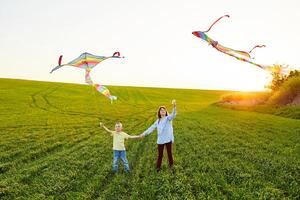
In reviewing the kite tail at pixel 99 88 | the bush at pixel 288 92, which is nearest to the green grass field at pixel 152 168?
the kite tail at pixel 99 88

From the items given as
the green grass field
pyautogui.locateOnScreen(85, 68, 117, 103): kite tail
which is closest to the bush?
the green grass field

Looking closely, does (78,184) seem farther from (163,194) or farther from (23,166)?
(23,166)

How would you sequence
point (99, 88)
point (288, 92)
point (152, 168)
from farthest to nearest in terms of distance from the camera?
point (288, 92) < point (152, 168) < point (99, 88)

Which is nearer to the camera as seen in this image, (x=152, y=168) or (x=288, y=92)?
(x=152, y=168)

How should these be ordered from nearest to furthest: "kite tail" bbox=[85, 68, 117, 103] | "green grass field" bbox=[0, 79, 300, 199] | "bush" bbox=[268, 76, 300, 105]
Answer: "kite tail" bbox=[85, 68, 117, 103] → "green grass field" bbox=[0, 79, 300, 199] → "bush" bbox=[268, 76, 300, 105]

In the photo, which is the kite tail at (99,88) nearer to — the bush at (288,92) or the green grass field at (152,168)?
the green grass field at (152,168)

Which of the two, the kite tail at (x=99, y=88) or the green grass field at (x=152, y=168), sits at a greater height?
the kite tail at (x=99, y=88)

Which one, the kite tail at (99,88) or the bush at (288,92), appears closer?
the kite tail at (99,88)

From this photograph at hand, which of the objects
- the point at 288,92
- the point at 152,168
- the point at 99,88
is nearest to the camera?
the point at 99,88

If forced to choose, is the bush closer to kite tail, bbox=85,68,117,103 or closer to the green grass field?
the green grass field

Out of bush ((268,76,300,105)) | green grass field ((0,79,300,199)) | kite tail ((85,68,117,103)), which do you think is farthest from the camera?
bush ((268,76,300,105))

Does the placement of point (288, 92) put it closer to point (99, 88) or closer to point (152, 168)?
point (152, 168)

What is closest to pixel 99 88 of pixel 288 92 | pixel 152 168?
pixel 152 168

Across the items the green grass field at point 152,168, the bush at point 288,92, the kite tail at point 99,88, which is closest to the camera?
the kite tail at point 99,88
